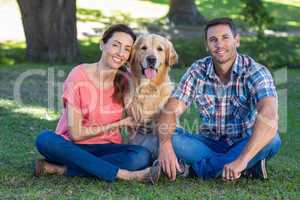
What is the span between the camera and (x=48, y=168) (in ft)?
16.2

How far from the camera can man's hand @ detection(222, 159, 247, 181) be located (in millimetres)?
4480

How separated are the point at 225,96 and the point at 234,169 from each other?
66cm

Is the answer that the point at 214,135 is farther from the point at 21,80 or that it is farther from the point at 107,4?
the point at 107,4

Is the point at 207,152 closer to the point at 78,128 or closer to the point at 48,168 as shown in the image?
the point at 78,128

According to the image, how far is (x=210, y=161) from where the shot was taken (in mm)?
4930

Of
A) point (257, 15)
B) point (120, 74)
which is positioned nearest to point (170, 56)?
point (120, 74)

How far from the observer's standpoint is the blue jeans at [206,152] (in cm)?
484

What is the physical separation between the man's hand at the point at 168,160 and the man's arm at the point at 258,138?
39 centimetres

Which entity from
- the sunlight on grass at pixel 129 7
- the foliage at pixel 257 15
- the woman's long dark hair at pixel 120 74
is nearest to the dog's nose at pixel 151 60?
the woman's long dark hair at pixel 120 74

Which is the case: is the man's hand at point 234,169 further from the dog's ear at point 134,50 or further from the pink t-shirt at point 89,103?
the dog's ear at point 134,50

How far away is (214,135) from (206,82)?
0.44 meters

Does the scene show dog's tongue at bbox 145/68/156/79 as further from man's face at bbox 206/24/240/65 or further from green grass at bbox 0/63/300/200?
green grass at bbox 0/63/300/200

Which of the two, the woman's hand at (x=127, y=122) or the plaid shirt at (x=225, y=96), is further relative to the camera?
the woman's hand at (x=127, y=122)

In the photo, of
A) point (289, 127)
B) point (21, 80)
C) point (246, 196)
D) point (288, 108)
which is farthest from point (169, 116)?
point (21, 80)
